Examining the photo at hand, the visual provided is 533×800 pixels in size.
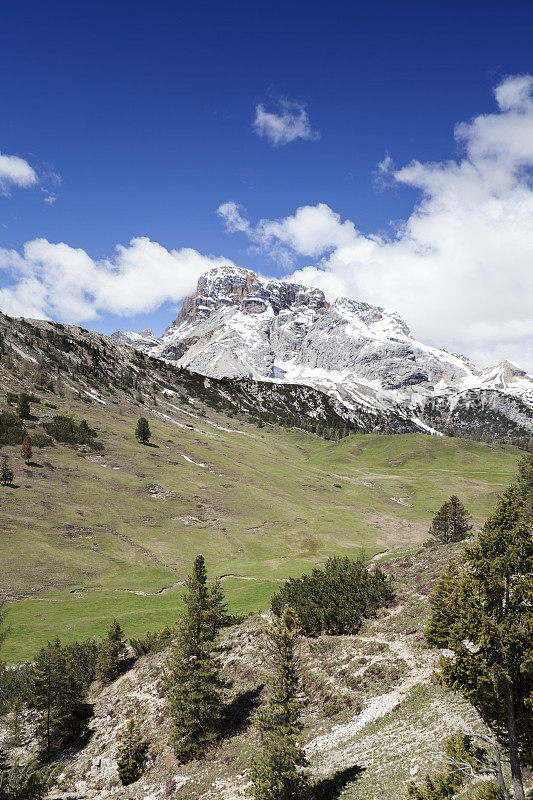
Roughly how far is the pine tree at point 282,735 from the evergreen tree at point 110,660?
24.9 m

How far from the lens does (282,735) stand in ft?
72.2

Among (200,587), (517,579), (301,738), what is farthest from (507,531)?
(200,587)

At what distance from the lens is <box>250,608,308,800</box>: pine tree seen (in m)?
20.7

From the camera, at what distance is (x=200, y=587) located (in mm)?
33656

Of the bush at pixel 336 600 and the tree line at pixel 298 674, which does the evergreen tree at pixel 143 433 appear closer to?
the tree line at pixel 298 674

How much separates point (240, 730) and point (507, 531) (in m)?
28.5

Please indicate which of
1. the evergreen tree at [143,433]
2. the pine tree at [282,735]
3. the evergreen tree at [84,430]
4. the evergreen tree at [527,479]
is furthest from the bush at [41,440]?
the evergreen tree at [527,479]

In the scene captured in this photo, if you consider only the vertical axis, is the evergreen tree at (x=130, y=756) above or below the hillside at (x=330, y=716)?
below

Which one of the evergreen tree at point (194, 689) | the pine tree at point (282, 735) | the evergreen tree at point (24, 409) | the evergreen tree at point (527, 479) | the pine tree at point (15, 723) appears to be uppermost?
the evergreen tree at point (527, 479)

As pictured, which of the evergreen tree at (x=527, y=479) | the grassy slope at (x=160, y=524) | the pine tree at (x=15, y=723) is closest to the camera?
the pine tree at (x=15, y=723)

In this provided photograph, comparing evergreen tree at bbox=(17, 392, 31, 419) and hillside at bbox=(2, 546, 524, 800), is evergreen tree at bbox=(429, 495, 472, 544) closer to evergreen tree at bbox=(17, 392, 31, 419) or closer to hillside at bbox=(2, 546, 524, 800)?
hillside at bbox=(2, 546, 524, 800)

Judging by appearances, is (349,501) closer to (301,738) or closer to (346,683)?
(346,683)

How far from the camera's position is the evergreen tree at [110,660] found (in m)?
41.2

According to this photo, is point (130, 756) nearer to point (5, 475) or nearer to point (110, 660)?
point (110, 660)
